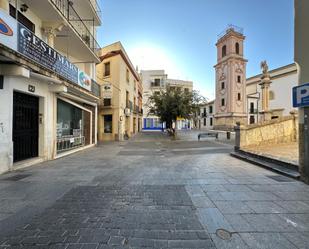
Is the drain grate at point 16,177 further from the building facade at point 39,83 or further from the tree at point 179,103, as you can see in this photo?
the tree at point 179,103

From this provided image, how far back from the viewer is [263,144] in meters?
11.8

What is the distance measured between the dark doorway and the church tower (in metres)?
32.6

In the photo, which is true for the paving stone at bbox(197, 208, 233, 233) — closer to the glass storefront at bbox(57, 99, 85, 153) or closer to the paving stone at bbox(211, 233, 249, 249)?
the paving stone at bbox(211, 233, 249, 249)

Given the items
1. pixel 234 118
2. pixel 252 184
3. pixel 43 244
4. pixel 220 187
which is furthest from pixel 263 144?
pixel 234 118

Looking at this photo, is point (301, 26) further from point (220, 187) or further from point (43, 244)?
point (43, 244)

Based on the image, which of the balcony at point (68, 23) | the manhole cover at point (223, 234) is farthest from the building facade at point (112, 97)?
the manhole cover at point (223, 234)

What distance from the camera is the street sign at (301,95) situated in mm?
5082

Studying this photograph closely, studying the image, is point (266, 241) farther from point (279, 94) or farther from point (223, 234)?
point (279, 94)

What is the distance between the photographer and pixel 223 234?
2846mm

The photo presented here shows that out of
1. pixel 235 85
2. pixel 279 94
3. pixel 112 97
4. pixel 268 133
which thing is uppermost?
pixel 235 85

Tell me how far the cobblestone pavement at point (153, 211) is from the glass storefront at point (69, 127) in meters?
4.71

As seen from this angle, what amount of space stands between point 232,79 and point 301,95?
3335 centimetres

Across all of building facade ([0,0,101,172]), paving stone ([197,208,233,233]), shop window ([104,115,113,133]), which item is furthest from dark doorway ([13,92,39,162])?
shop window ([104,115,113,133])

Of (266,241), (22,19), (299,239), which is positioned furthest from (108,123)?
(299,239)
